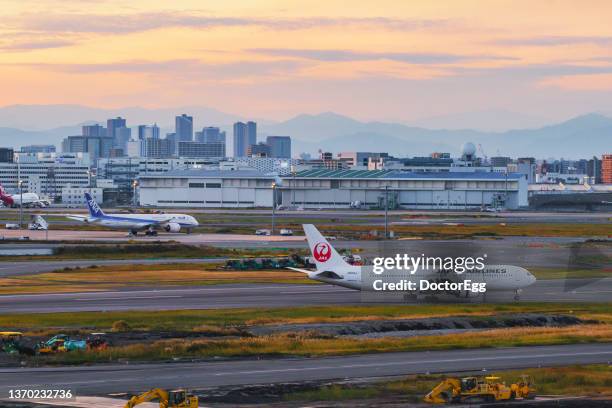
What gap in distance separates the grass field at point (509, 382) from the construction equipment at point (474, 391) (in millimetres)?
1034

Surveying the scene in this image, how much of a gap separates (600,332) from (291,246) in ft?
250

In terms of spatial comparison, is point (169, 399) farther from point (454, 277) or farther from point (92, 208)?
point (92, 208)

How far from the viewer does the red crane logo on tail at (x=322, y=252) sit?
79.6 metres

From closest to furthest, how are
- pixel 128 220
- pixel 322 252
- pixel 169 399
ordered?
pixel 169 399
pixel 322 252
pixel 128 220

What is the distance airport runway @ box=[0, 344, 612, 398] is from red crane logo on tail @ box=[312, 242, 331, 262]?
22.3 meters

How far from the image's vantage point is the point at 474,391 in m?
45.6

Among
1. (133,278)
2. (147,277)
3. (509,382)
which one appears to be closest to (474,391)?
(509,382)

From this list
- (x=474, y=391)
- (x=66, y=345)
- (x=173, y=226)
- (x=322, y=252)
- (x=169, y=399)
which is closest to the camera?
(x=169, y=399)

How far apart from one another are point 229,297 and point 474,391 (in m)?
39.8

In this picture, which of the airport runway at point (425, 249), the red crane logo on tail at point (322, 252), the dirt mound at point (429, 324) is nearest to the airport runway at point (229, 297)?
the red crane logo on tail at point (322, 252)

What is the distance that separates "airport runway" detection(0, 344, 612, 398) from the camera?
4797 cm

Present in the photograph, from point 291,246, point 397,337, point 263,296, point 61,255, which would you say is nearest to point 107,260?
point 61,255

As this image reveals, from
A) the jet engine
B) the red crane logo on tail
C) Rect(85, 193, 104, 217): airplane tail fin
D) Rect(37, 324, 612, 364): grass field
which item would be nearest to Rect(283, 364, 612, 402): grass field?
Rect(37, 324, 612, 364): grass field

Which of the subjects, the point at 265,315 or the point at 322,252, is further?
the point at 322,252
